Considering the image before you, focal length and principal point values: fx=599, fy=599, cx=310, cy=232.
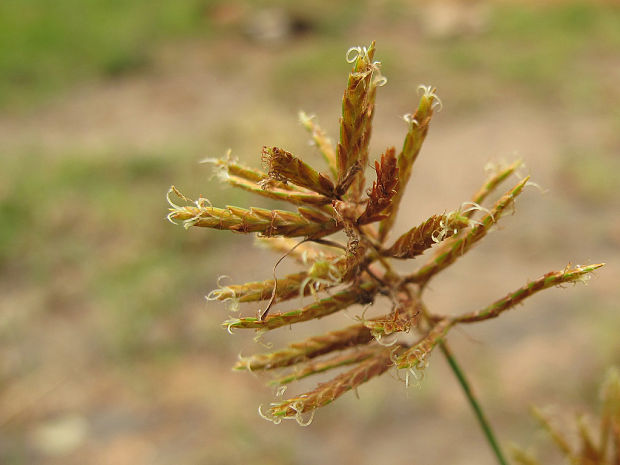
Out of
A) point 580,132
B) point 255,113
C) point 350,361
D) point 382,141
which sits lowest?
point 350,361

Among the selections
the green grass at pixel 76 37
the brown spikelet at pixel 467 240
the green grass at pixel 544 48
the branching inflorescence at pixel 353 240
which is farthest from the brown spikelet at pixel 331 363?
the green grass at pixel 76 37

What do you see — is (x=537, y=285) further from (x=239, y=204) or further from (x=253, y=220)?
(x=239, y=204)

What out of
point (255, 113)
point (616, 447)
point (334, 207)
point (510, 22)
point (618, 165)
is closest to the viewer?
point (334, 207)

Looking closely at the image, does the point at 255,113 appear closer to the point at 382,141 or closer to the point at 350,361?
the point at 382,141

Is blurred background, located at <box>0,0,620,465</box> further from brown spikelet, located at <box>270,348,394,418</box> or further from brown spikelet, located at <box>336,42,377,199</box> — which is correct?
brown spikelet, located at <box>336,42,377,199</box>

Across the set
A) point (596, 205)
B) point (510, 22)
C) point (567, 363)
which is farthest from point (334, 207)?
point (510, 22)

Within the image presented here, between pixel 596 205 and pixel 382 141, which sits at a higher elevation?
pixel 382 141

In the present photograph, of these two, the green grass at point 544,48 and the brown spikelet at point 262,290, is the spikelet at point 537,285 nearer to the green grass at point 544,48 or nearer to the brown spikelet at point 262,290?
the brown spikelet at point 262,290
